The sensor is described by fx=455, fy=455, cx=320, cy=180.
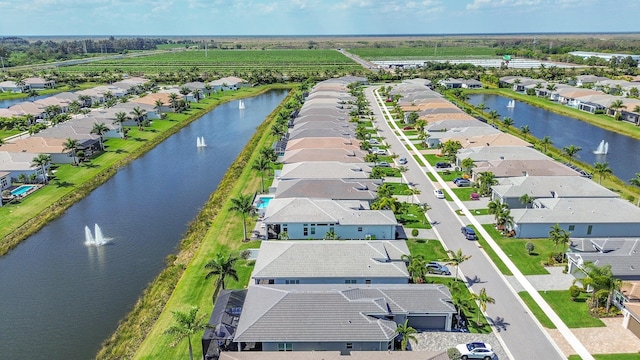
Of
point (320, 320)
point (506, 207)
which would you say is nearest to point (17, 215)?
point (320, 320)

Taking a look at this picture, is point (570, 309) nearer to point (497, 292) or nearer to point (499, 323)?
point (497, 292)

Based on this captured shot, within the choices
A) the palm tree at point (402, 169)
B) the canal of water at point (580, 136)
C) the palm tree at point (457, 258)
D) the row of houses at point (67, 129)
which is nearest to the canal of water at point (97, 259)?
the row of houses at point (67, 129)

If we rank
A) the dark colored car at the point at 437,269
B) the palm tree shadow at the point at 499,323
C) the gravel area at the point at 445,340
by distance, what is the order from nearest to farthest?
the gravel area at the point at 445,340 < the palm tree shadow at the point at 499,323 < the dark colored car at the point at 437,269

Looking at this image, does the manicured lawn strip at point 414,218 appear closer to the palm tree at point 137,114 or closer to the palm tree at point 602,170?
the palm tree at point 602,170

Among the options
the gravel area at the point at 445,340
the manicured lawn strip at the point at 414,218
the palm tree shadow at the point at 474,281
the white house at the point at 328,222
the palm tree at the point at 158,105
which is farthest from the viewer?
the palm tree at the point at 158,105

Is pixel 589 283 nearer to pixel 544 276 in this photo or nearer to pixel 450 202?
pixel 544 276

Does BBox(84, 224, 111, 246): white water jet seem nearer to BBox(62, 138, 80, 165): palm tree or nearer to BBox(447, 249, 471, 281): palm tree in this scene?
BBox(62, 138, 80, 165): palm tree
